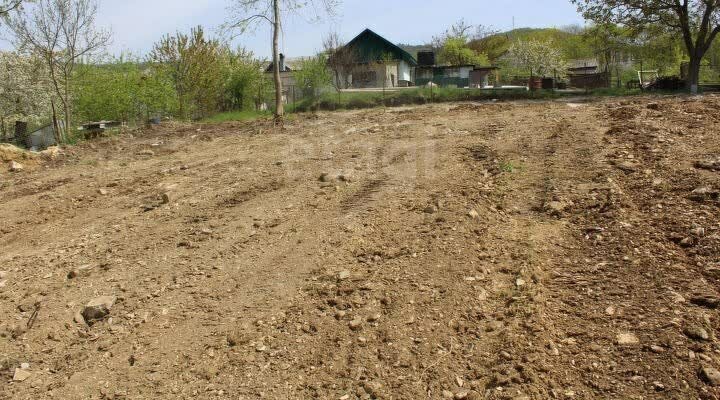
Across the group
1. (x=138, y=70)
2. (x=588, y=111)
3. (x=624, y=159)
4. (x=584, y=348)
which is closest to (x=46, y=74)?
(x=138, y=70)

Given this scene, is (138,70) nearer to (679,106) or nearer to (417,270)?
(679,106)

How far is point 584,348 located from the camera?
9.62ft

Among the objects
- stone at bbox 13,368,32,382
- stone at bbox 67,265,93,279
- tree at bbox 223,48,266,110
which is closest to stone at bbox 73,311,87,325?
stone at bbox 13,368,32,382

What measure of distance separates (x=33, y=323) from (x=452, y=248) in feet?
9.86

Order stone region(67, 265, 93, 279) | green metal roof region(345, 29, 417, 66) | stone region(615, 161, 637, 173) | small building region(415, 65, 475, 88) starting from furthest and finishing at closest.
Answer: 1. green metal roof region(345, 29, 417, 66)
2. small building region(415, 65, 475, 88)
3. stone region(615, 161, 637, 173)
4. stone region(67, 265, 93, 279)

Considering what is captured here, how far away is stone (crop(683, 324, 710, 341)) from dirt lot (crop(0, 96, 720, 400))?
1cm

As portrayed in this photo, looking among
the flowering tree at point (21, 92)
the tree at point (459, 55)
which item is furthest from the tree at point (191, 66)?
the tree at point (459, 55)

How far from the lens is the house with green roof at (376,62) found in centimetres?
3466

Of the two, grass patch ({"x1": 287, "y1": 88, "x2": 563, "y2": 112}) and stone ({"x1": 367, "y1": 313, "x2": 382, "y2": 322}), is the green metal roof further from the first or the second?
stone ({"x1": 367, "y1": 313, "x2": 382, "y2": 322})

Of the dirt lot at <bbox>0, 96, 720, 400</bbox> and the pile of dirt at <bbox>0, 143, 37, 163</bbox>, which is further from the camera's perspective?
the pile of dirt at <bbox>0, 143, 37, 163</bbox>

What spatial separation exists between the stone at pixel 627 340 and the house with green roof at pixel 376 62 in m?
31.6

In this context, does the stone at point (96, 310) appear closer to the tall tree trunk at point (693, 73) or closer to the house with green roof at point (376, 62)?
the tall tree trunk at point (693, 73)

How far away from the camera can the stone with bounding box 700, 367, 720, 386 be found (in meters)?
2.53

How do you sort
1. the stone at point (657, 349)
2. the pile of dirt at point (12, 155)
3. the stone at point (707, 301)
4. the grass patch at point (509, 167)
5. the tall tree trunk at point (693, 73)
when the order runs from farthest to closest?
the tall tree trunk at point (693, 73)
the pile of dirt at point (12, 155)
the grass patch at point (509, 167)
the stone at point (707, 301)
the stone at point (657, 349)
